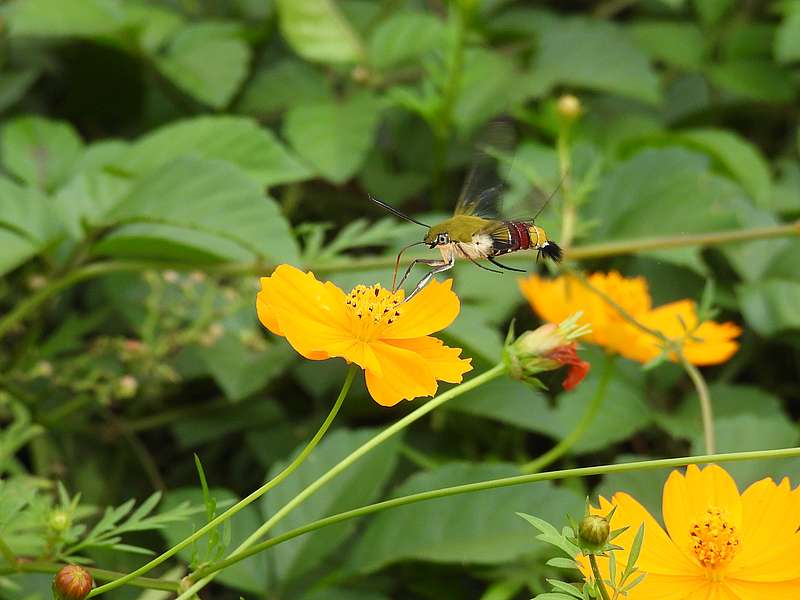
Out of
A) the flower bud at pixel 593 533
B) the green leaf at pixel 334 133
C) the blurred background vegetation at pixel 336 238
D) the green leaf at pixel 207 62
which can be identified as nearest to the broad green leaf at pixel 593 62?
the blurred background vegetation at pixel 336 238

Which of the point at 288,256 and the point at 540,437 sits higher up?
the point at 288,256

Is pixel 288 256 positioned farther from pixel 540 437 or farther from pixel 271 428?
pixel 540 437

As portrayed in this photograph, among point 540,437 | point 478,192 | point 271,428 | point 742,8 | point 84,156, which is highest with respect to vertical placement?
point 478,192

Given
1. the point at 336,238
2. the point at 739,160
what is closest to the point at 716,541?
the point at 336,238

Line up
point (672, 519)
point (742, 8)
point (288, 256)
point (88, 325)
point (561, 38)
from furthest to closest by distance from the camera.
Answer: point (742, 8) < point (561, 38) < point (88, 325) < point (288, 256) < point (672, 519)

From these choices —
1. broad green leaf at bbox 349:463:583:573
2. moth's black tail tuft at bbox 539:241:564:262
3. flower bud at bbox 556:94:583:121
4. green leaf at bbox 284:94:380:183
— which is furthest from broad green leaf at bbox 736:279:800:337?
moth's black tail tuft at bbox 539:241:564:262

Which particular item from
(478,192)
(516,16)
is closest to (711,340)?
(478,192)

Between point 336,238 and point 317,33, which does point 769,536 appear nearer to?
point 336,238

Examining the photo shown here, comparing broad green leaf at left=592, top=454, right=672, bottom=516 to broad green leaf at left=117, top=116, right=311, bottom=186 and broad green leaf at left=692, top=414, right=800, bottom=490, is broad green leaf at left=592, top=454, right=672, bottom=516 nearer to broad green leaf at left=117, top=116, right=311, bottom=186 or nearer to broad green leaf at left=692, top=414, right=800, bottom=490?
broad green leaf at left=692, top=414, right=800, bottom=490
